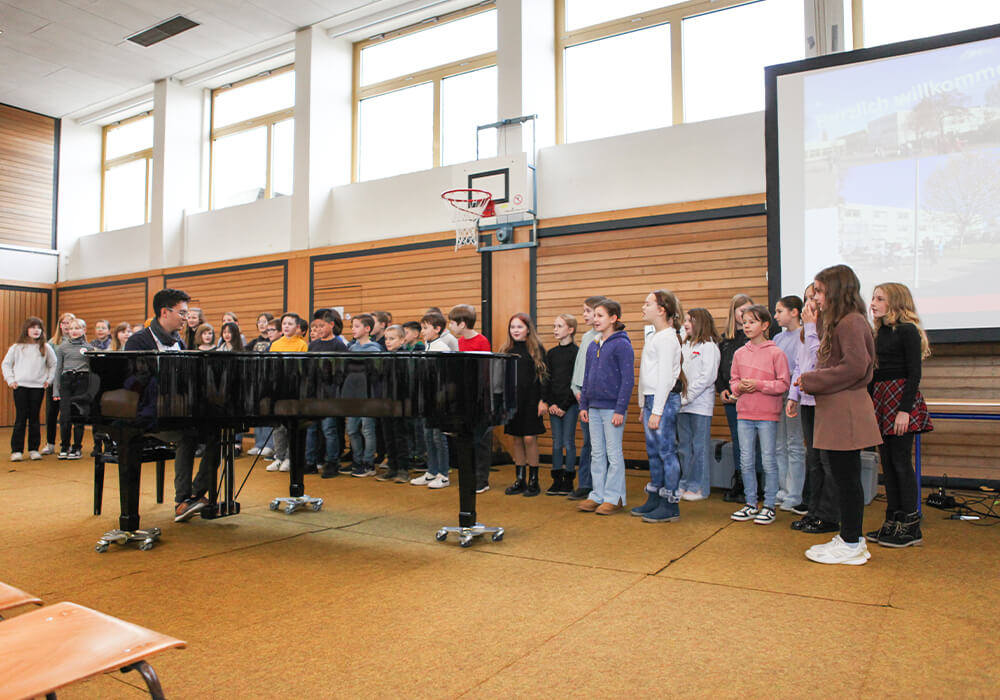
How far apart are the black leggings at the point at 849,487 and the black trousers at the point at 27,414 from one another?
7649 mm

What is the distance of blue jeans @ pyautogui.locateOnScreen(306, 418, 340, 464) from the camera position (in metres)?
6.26

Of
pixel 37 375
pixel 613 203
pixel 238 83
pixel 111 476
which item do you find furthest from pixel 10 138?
pixel 613 203

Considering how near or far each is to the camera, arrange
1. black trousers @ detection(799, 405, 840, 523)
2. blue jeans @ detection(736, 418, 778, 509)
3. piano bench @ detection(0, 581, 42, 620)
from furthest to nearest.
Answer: blue jeans @ detection(736, 418, 778, 509) < black trousers @ detection(799, 405, 840, 523) < piano bench @ detection(0, 581, 42, 620)

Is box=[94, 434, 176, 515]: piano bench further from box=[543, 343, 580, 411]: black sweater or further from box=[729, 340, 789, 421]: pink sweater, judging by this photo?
box=[729, 340, 789, 421]: pink sweater

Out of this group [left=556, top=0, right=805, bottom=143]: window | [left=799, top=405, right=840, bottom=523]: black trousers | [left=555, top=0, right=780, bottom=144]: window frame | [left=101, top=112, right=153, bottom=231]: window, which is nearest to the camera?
[left=799, top=405, right=840, bottom=523]: black trousers

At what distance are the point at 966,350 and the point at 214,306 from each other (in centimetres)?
910

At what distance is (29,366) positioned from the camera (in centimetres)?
727

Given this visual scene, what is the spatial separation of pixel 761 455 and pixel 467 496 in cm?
199

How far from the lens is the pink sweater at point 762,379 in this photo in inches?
170

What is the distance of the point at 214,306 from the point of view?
9.92 metres

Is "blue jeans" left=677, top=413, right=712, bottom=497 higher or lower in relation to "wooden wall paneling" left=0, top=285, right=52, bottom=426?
lower

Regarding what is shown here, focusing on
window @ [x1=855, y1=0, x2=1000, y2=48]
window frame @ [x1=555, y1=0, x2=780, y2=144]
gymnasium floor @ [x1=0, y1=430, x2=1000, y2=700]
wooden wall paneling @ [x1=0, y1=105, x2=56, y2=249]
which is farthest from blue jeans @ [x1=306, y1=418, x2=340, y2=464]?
wooden wall paneling @ [x1=0, y1=105, x2=56, y2=249]

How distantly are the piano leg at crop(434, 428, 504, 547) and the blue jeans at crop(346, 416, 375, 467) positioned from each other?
2428 mm

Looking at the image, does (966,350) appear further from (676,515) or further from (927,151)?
(676,515)
